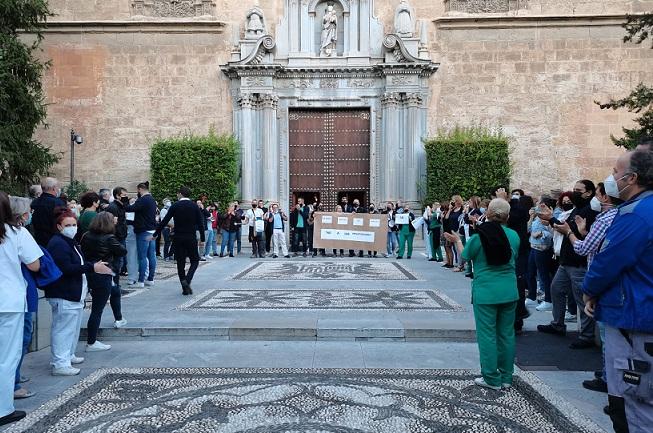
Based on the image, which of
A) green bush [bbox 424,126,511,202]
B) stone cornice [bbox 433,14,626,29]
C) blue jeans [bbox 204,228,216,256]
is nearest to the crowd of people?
blue jeans [bbox 204,228,216,256]

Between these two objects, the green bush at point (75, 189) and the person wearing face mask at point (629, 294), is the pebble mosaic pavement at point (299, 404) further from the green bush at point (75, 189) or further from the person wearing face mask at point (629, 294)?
the green bush at point (75, 189)

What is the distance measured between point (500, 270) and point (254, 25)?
1771 cm

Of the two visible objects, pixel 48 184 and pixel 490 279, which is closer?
pixel 490 279

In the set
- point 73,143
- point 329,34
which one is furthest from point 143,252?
point 329,34

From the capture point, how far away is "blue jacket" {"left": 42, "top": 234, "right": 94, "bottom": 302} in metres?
5.48

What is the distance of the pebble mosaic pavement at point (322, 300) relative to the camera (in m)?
8.41

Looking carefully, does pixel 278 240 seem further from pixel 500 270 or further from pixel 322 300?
pixel 500 270

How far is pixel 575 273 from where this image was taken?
656cm

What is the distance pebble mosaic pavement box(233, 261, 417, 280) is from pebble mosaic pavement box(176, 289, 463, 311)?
1954 millimetres

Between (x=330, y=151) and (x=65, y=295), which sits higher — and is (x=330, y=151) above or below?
above

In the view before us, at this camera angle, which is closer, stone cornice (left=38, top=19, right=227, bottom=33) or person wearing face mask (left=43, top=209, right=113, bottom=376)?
person wearing face mask (left=43, top=209, right=113, bottom=376)

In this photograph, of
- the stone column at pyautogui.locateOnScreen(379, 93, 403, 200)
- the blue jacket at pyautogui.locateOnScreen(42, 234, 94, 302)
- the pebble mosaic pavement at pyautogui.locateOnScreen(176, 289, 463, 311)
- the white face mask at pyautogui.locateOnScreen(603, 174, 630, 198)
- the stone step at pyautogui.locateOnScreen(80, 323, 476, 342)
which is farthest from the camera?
the stone column at pyautogui.locateOnScreen(379, 93, 403, 200)

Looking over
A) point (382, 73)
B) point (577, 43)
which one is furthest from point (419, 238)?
point (577, 43)

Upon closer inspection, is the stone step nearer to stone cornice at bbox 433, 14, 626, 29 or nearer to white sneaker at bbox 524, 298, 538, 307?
white sneaker at bbox 524, 298, 538, 307
